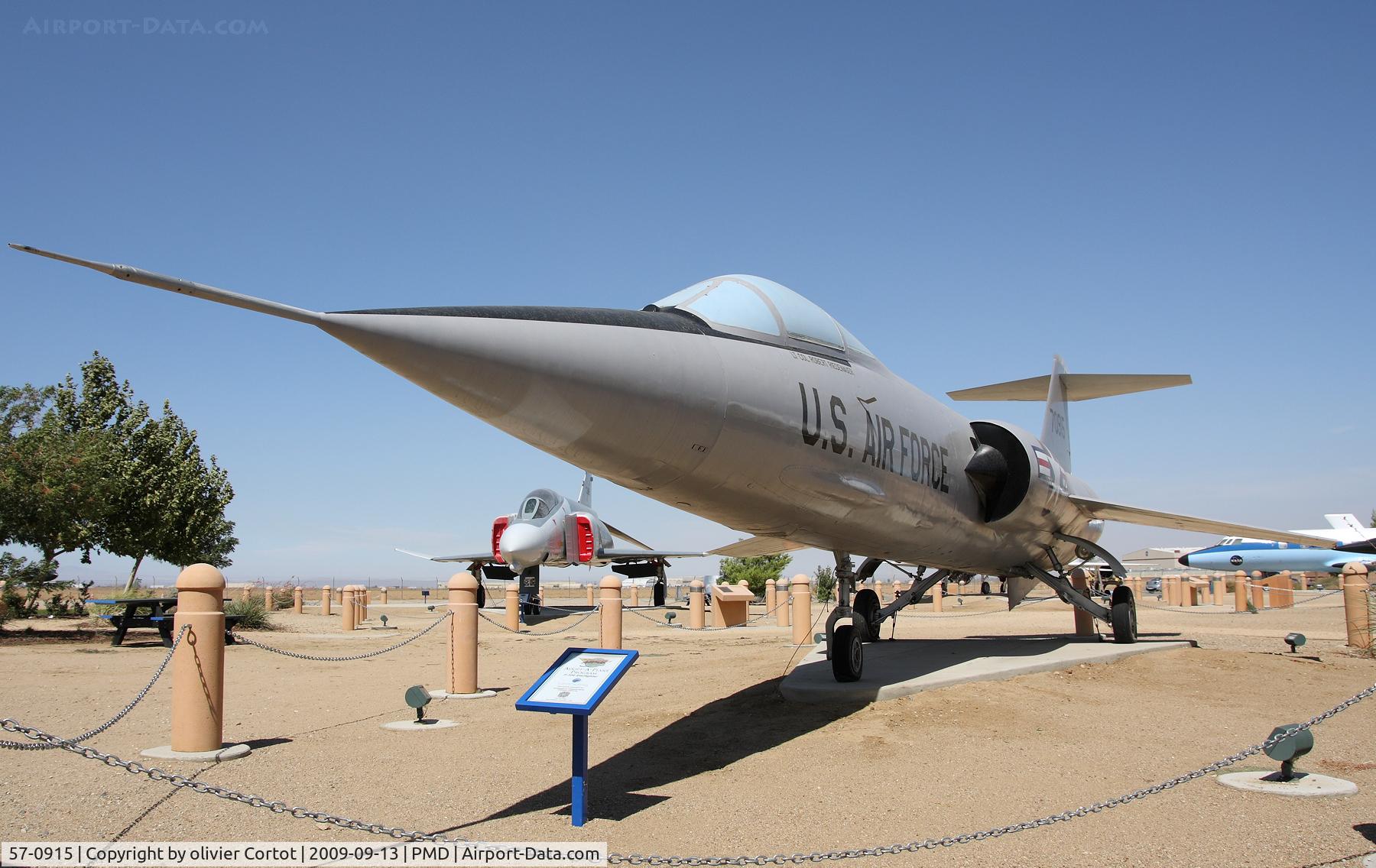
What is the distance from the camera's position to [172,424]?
88.6 ft

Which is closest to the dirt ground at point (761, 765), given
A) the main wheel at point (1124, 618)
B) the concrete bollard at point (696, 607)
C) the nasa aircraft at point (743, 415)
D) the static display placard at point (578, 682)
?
the static display placard at point (578, 682)

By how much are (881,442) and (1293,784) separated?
3.11 meters

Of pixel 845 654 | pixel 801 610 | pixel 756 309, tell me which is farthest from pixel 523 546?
pixel 756 309

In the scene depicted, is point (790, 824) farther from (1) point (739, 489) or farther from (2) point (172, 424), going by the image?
(2) point (172, 424)

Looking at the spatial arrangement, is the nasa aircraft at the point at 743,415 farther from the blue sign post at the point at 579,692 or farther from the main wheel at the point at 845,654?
the blue sign post at the point at 579,692

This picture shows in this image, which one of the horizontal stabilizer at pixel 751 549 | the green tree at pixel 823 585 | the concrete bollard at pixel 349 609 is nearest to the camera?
the horizontal stabilizer at pixel 751 549

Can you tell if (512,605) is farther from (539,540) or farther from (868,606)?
(868,606)

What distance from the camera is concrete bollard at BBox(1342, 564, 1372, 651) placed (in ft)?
41.3

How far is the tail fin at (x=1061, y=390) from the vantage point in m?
13.3

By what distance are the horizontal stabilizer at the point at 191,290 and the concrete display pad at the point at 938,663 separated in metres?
5.19

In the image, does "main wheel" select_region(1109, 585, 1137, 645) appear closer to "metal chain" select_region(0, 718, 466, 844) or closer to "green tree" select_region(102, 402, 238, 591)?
"metal chain" select_region(0, 718, 466, 844)

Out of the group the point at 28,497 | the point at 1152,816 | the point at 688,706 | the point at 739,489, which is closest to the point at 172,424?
the point at 28,497

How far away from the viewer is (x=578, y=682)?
4379mm

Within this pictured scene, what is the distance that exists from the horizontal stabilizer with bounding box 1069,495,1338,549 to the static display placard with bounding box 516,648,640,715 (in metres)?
7.90
